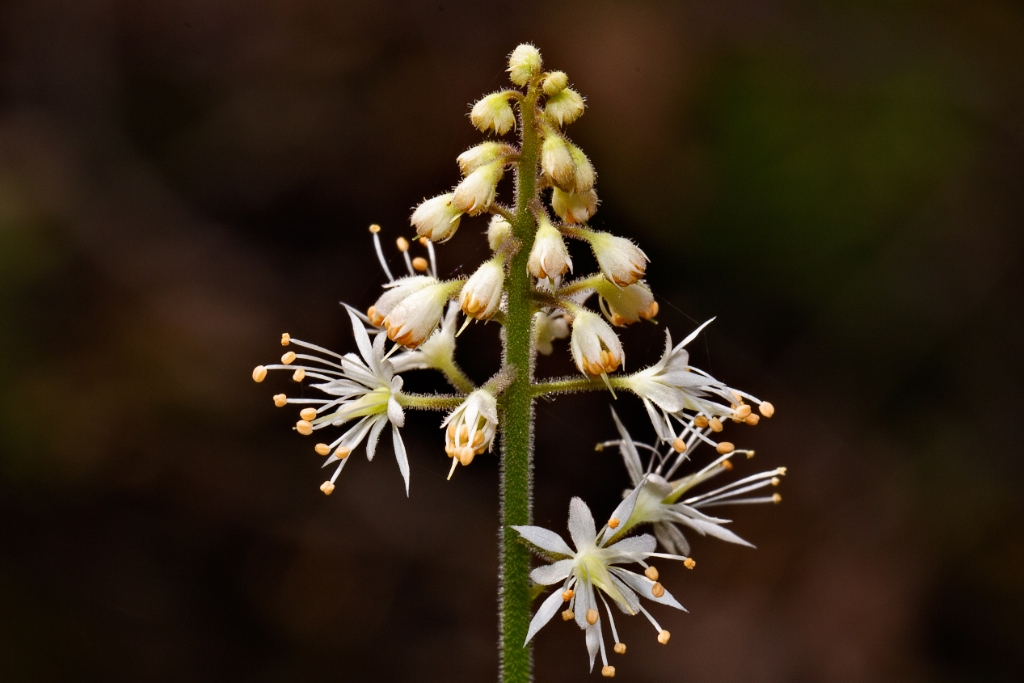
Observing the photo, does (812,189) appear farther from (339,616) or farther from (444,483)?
(339,616)

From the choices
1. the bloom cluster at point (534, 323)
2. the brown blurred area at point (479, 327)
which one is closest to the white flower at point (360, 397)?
the bloom cluster at point (534, 323)

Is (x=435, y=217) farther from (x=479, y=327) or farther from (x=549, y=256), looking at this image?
(x=479, y=327)

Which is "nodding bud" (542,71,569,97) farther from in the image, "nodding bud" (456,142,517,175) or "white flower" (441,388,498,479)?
"white flower" (441,388,498,479)

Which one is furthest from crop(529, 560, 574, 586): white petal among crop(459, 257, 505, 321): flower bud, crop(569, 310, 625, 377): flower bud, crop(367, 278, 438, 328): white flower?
crop(367, 278, 438, 328): white flower

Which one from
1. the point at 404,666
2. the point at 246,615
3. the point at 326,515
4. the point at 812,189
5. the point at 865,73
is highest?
the point at 865,73

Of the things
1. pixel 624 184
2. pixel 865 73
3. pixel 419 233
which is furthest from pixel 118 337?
pixel 865 73
